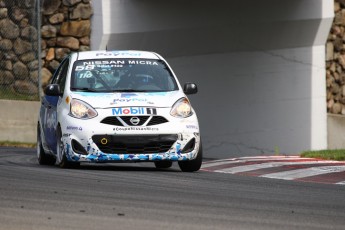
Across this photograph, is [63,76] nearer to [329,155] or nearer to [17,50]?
[329,155]

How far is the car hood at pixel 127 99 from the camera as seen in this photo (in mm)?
16016

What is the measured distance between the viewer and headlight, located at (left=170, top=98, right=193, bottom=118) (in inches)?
634

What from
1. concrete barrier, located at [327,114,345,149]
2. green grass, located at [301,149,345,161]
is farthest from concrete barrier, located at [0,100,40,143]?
green grass, located at [301,149,345,161]

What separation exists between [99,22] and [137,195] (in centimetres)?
1306

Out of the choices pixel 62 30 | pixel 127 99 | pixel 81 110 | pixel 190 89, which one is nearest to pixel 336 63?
pixel 62 30

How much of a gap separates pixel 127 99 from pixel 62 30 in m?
10.0

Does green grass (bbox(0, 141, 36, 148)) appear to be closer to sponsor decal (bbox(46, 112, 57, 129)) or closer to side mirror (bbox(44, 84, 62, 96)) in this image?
sponsor decal (bbox(46, 112, 57, 129))

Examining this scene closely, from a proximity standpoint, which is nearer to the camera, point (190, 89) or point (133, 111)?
point (133, 111)

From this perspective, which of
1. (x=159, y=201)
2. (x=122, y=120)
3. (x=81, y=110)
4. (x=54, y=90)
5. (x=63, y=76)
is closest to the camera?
(x=159, y=201)

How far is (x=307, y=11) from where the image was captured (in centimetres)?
2603

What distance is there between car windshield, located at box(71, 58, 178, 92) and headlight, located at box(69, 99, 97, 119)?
0.51 metres

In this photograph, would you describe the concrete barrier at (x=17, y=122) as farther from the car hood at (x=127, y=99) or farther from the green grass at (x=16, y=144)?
the car hood at (x=127, y=99)

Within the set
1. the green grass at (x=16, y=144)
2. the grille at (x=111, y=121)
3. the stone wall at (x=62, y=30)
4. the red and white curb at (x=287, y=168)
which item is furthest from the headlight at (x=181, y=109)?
the green grass at (x=16, y=144)

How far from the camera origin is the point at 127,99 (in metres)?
16.1
